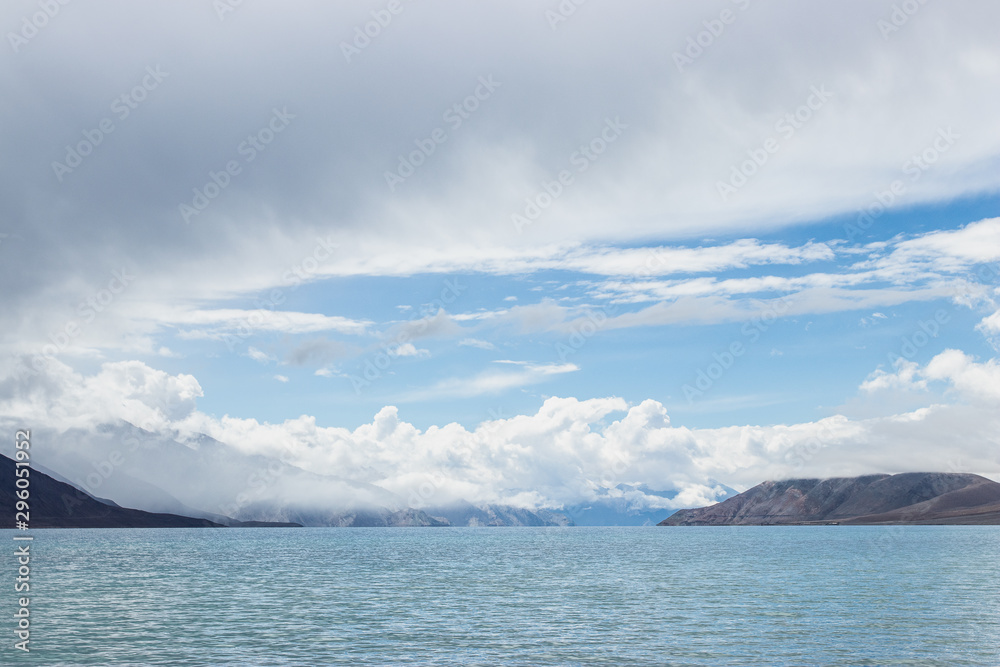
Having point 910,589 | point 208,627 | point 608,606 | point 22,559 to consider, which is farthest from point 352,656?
point 22,559

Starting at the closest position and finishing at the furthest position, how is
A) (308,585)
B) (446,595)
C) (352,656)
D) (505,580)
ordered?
(352,656) < (446,595) < (308,585) < (505,580)

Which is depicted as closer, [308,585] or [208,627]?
[208,627]

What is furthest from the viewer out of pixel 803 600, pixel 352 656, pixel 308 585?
pixel 308 585

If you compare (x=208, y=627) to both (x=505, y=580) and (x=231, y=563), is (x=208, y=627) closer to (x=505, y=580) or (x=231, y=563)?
(x=505, y=580)

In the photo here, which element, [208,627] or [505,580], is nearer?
[208,627]

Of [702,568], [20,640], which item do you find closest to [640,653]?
[20,640]

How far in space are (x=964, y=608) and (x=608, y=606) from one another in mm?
31819

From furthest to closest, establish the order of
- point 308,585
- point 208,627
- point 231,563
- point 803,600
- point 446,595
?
point 231,563 → point 308,585 → point 446,595 → point 803,600 → point 208,627

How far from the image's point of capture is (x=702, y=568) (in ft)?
401

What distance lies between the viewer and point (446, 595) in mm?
80062

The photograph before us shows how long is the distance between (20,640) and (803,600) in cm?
6739

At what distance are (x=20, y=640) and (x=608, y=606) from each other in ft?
155

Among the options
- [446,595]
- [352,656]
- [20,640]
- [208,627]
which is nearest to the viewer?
[352,656]

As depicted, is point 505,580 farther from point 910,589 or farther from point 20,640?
point 20,640
